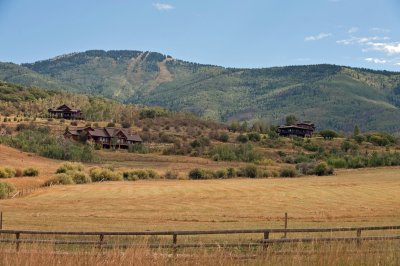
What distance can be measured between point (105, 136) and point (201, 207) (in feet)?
275

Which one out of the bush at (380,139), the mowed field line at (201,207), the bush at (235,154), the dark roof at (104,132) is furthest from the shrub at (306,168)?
the bush at (380,139)

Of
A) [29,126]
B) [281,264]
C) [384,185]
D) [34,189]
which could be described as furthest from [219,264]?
[29,126]

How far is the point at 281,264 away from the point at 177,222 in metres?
23.0

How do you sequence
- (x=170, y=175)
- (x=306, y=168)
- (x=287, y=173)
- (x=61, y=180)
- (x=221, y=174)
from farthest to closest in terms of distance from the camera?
(x=306, y=168) < (x=287, y=173) < (x=221, y=174) < (x=170, y=175) < (x=61, y=180)

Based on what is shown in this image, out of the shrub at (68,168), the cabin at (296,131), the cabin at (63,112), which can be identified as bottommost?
the shrub at (68,168)

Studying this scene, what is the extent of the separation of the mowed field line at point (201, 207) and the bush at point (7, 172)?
1189cm

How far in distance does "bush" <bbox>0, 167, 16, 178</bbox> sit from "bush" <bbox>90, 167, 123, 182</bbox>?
10.0 meters

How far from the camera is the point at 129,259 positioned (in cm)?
1044

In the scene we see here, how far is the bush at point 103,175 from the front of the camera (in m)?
74.0

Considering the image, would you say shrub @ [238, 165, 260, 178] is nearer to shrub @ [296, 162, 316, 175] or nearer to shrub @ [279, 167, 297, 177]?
shrub @ [279, 167, 297, 177]

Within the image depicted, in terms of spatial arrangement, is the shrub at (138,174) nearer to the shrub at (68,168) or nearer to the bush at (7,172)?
the shrub at (68,168)

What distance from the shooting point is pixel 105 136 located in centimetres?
12419

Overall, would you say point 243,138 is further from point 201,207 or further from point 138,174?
point 201,207

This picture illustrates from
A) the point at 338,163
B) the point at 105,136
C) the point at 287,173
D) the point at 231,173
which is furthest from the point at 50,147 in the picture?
the point at 338,163
